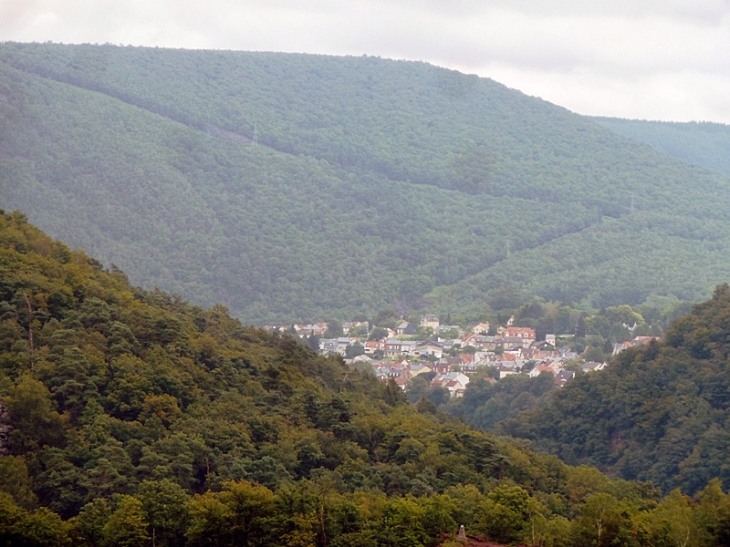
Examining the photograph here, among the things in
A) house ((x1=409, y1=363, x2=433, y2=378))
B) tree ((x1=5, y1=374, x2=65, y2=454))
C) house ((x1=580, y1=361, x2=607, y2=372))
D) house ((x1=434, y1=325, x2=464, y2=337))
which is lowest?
house ((x1=409, y1=363, x2=433, y2=378))

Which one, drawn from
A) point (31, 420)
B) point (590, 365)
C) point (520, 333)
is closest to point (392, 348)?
point (520, 333)

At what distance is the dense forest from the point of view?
109ft

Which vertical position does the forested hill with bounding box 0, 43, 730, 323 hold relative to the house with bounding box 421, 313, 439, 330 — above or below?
above

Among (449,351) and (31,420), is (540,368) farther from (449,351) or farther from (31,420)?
(31,420)

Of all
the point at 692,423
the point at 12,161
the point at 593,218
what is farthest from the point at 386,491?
the point at 593,218

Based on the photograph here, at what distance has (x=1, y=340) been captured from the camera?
42000 millimetres

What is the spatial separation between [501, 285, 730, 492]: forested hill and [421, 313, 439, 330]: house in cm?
7573

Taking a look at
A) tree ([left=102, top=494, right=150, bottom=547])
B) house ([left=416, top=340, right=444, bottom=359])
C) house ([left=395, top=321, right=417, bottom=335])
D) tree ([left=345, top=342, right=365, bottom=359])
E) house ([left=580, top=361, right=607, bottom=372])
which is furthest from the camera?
house ([left=395, top=321, right=417, bottom=335])

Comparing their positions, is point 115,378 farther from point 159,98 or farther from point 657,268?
point 159,98

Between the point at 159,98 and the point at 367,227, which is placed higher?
the point at 159,98

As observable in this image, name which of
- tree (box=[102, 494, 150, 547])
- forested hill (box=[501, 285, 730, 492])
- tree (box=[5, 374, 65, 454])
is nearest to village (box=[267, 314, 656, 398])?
forested hill (box=[501, 285, 730, 492])

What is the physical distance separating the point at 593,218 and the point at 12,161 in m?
81.1

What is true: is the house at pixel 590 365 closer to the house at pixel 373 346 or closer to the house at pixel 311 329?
the house at pixel 373 346

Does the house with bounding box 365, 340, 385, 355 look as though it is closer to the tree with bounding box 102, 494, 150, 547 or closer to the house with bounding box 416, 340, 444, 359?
the house with bounding box 416, 340, 444, 359
